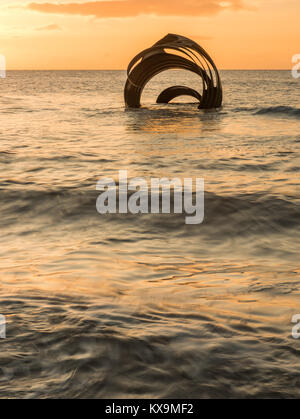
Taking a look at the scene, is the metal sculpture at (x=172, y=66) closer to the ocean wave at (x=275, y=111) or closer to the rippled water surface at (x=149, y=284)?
the ocean wave at (x=275, y=111)

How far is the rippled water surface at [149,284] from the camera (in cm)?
291

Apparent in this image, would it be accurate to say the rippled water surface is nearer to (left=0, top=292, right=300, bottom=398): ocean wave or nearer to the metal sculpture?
(left=0, top=292, right=300, bottom=398): ocean wave

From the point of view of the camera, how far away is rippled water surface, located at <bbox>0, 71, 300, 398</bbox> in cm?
291

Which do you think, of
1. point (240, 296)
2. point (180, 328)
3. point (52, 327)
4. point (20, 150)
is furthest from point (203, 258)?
point (20, 150)

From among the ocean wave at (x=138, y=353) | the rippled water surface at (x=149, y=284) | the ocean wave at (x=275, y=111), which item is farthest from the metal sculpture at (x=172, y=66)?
the ocean wave at (x=138, y=353)

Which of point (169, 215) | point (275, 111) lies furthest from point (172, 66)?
point (169, 215)

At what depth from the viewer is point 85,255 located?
5.28 meters

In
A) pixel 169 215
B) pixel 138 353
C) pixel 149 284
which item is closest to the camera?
pixel 138 353

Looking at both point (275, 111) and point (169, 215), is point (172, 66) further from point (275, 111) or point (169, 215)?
point (169, 215)

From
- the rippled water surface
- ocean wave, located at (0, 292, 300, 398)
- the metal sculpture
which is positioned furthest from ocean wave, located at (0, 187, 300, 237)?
the metal sculpture

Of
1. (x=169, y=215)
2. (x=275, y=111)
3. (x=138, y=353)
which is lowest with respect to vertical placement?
(x=138, y=353)

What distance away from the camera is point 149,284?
4.41 metres

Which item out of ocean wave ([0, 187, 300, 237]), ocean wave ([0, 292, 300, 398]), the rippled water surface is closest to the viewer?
ocean wave ([0, 292, 300, 398])

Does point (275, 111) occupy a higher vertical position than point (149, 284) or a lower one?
higher
